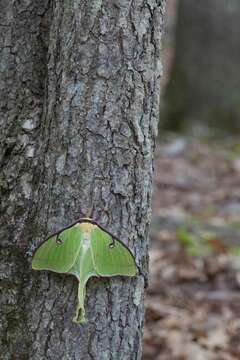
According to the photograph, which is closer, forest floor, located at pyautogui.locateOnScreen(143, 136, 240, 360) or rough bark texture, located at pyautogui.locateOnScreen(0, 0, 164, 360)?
rough bark texture, located at pyautogui.locateOnScreen(0, 0, 164, 360)

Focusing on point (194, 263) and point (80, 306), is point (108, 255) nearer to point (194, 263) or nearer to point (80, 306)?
point (80, 306)

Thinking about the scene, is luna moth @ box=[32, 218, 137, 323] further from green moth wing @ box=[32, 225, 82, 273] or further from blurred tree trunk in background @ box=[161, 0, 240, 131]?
blurred tree trunk in background @ box=[161, 0, 240, 131]

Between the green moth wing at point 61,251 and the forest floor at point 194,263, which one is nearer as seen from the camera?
the green moth wing at point 61,251

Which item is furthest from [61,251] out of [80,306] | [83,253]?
[80,306]

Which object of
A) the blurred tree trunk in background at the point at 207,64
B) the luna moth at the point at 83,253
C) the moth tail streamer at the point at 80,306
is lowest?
the moth tail streamer at the point at 80,306

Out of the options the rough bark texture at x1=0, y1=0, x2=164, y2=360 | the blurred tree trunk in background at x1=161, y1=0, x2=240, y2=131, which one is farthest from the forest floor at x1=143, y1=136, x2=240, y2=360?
the blurred tree trunk in background at x1=161, y1=0, x2=240, y2=131

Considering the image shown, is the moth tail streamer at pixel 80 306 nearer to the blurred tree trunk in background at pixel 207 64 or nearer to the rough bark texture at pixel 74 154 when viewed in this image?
the rough bark texture at pixel 74 154

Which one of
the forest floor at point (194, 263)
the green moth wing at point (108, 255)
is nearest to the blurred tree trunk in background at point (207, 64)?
the forest floor at point (194, 263)
